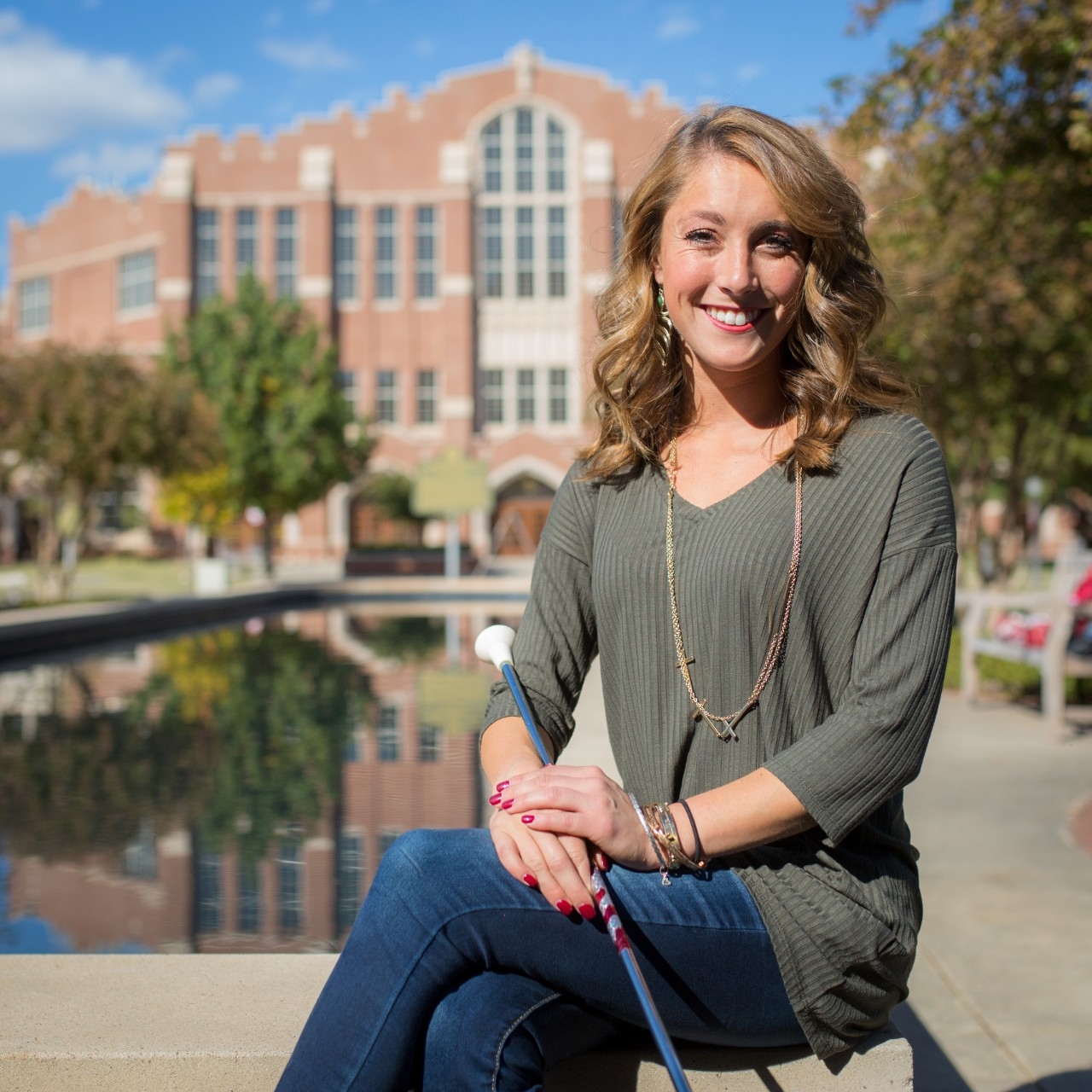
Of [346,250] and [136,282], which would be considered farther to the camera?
[136,282]

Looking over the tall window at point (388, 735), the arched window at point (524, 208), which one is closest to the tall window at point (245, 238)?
the arched window at point (524, 208)

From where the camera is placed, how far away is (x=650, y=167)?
2172 mm

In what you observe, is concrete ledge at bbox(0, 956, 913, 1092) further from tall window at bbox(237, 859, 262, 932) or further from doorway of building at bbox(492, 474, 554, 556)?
doorway of building at bbox(492, 474, 554, 556)

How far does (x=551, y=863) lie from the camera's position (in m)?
1.73

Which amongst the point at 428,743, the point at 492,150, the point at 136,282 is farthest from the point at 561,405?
the point at 428,743

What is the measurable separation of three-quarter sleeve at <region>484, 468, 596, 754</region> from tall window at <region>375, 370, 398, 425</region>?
4056cm

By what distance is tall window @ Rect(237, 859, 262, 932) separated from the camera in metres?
4.24

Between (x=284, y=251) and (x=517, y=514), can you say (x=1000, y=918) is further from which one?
(x=284, y=251)

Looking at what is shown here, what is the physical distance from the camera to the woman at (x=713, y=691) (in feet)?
5.70

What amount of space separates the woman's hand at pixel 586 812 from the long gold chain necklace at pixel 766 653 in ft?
0.71

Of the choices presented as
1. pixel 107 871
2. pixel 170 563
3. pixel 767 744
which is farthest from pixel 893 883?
pixel 170 563

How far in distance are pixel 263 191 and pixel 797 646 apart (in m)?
43.1

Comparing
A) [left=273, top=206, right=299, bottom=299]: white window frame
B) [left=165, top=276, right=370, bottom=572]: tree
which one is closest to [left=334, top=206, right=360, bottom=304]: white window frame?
[left=273, top=206, right=299, bottom=299]: white window frame

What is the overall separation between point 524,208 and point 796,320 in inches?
1639
